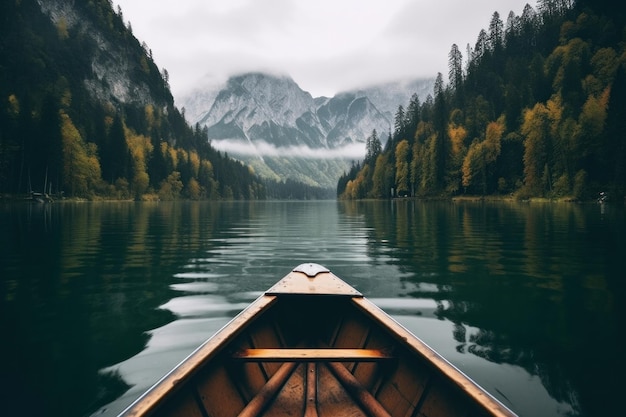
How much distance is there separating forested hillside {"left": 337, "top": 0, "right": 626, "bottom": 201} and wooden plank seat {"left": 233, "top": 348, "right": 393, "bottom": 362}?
204ft

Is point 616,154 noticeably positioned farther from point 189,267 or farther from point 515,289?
point 189,267

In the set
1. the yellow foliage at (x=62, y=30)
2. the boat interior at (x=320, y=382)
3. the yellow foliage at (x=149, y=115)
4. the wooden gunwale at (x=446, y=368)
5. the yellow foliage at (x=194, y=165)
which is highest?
the yellow foliage at (x=62, y=30)

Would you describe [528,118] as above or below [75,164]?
above

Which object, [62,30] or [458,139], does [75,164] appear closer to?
[458,139]

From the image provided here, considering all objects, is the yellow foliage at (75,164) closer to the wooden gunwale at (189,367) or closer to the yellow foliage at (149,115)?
the yellow foliage at (149,115)

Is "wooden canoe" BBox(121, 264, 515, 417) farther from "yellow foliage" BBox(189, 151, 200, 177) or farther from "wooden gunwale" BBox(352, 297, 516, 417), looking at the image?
"yellow foliage" BBox(189, 151, 200, 177)

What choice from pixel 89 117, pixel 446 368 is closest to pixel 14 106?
pixel 89 117

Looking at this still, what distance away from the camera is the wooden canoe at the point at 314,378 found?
3.68m

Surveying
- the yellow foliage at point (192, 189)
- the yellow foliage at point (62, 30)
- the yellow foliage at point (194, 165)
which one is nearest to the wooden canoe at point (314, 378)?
the yellow foliage at point (192, 189)

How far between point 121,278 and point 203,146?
181627mm

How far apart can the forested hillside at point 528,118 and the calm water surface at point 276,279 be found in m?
52.0

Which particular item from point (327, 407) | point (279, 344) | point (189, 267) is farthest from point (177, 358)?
point (189, 267)

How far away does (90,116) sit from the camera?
11319 cm

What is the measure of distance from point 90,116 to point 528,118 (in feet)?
385
